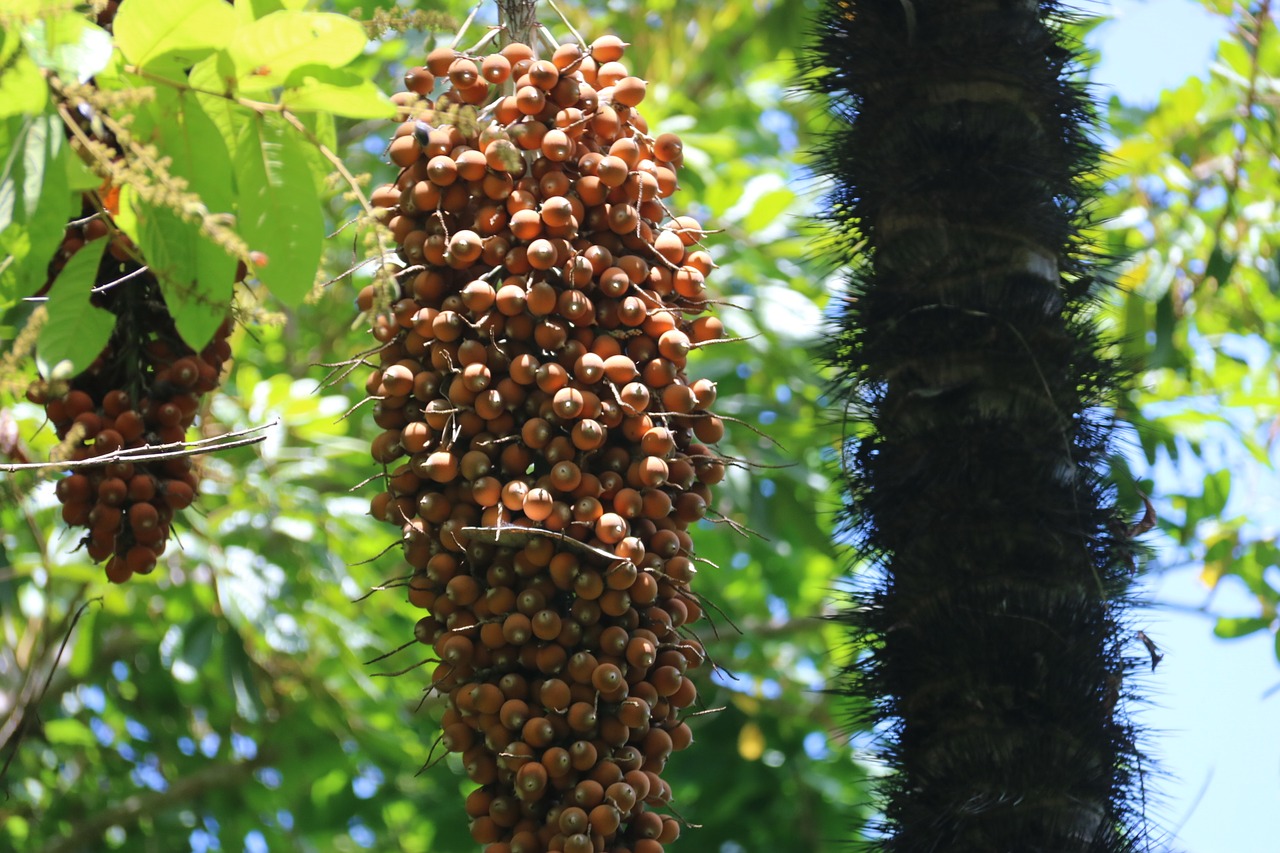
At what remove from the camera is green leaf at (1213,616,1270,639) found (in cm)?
366

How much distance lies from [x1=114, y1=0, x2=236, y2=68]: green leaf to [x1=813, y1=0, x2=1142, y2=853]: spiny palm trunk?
1.07 metres

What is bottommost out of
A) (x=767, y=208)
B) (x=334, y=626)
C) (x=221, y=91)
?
(x=334, y=626)

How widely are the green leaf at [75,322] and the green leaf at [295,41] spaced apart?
14.3 inches

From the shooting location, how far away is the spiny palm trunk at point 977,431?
1.85m

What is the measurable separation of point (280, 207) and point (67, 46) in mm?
313

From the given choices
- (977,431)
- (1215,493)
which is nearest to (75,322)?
(977,431)

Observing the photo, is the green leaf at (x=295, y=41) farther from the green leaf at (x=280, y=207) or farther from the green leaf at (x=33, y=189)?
the green leaf at (x=33, y=189)

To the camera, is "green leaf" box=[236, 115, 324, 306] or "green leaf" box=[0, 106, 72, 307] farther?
"green leaf" box=[236, 115, 324, 306]

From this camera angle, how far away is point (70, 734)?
208 inches

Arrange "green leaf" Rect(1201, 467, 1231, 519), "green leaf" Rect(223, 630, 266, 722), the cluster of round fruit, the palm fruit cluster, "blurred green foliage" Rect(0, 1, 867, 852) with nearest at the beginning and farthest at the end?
the palm fruit cluster, the cluster of round fruit, "green leaf" Rect(223, 630, 266, 722), "blurred green foliage" Rect(0, 1, 867, 852), "green leaf" Rect(1201, 467, 1231, 519)

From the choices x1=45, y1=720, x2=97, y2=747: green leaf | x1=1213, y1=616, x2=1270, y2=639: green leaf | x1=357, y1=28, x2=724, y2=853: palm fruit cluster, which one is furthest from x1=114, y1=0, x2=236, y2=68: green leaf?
x1=45, y1=720, x2=97, y2=747: green leaf

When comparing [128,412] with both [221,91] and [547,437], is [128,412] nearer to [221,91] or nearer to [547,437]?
[221,91]

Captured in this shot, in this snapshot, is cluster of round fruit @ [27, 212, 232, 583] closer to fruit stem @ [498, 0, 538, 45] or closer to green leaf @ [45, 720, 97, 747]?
fruit stem @ [498, 0, 538, 45]

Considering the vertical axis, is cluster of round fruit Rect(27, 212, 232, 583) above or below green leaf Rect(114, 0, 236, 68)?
below
